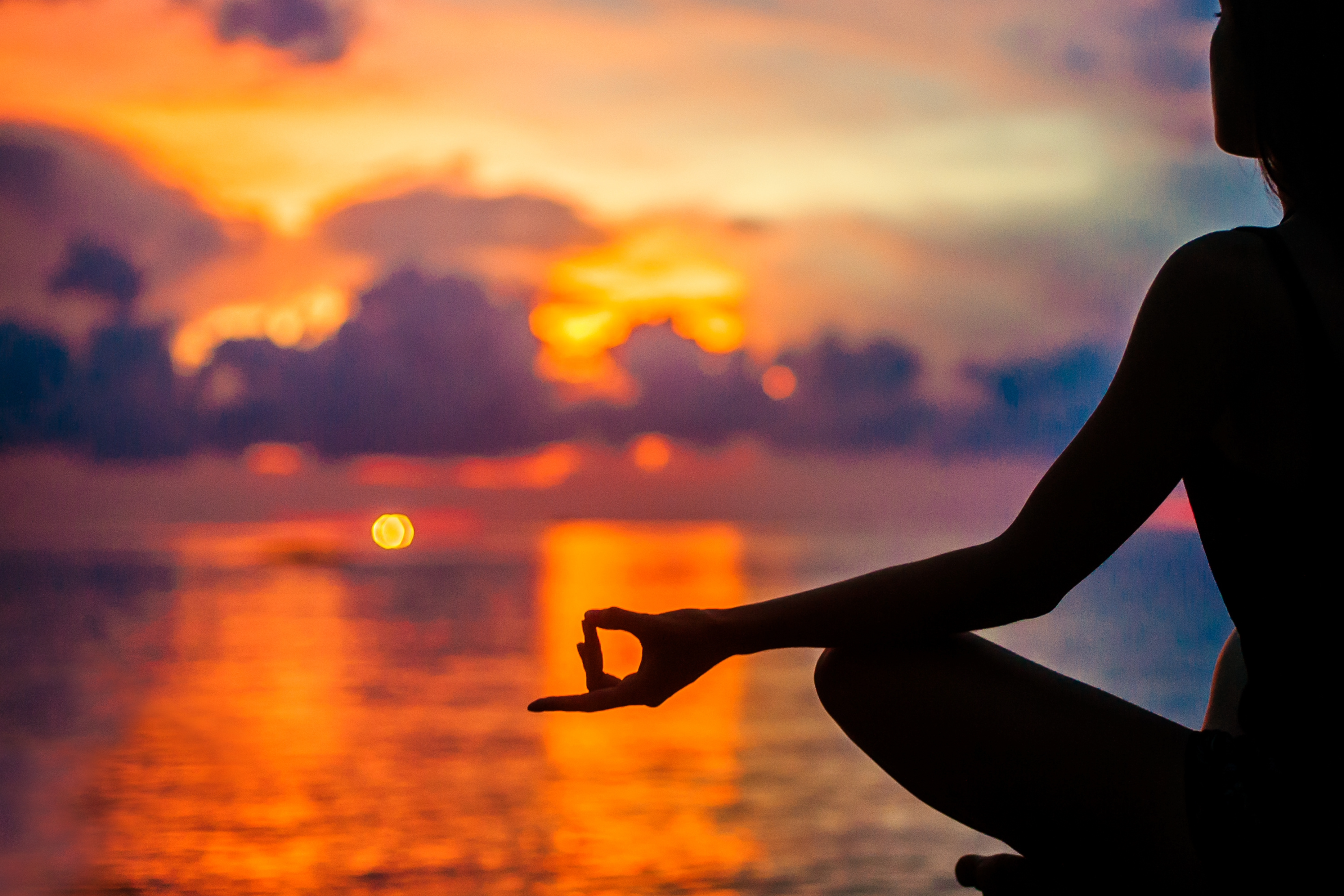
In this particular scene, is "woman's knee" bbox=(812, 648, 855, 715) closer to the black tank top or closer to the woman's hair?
the black tank top

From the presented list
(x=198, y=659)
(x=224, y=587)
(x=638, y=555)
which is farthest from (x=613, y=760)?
(x=638, y=555)

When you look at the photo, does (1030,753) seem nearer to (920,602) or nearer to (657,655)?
(920,602)

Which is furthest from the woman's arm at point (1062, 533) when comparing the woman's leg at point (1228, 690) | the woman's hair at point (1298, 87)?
the woman's leg at point (1228, 690)

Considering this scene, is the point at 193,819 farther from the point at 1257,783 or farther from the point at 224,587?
the point at 224,587

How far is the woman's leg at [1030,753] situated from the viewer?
3.97 ft

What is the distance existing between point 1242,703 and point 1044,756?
0.61ft

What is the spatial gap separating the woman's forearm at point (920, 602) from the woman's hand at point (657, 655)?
2.9 inches

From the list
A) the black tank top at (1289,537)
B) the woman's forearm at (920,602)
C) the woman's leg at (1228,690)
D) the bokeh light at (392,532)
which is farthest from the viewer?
the bokeh light at (392,532)

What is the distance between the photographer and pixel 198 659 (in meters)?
33.8

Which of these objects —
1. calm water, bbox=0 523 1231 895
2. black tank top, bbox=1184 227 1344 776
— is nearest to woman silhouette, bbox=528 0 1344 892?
black tank top, bbox=1184 227 1344 776

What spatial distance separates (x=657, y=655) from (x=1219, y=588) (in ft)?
1.82

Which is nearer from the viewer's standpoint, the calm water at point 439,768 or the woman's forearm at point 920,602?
the woman's forearm at point 920,602

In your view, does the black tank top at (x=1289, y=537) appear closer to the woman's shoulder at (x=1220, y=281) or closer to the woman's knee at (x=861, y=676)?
the woman's shoulder at (x=1220, y=281)

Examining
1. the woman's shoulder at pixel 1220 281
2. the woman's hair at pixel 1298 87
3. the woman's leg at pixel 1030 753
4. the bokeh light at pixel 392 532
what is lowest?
the woman's leg at pixel 1030 753
